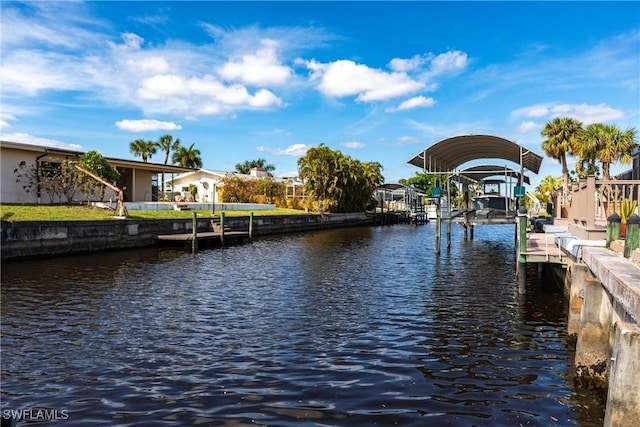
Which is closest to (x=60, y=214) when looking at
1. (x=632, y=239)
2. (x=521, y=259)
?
(x=521, y=259)

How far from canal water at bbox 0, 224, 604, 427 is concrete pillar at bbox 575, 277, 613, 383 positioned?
0.35 m

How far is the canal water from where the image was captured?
7.09 m

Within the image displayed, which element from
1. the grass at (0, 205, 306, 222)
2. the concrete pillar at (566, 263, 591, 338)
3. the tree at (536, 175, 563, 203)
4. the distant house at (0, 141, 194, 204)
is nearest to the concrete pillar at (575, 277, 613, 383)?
the concrete pillar at (566, 263, 591, 338)

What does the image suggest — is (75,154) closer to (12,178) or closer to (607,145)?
(12,178)

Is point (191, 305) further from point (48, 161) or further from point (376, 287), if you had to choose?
point (48, 161)

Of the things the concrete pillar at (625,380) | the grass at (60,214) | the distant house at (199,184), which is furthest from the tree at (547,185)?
the concrete pillar at (625,380)

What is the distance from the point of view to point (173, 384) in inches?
314

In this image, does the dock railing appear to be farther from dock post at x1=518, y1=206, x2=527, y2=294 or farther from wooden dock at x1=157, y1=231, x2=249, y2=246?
wooden dock at x1=157, y1=231, x2=249, y2=246

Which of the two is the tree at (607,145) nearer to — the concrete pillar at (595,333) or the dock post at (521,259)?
the dock post at (521,259)

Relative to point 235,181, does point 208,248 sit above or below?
below

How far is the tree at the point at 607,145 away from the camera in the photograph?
115ft

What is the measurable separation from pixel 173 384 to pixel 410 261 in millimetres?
17948

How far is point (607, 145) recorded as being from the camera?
35.5 m

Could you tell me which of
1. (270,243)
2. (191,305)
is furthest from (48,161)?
(191,305)
